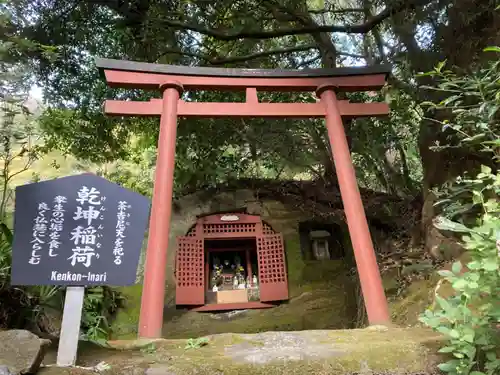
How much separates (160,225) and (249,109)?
1864mm

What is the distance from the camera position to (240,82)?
5125mm

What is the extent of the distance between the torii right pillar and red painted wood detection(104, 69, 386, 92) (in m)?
0.19

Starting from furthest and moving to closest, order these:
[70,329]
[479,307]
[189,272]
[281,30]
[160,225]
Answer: [189,272], [281,30], [160,225], [70,329], [479,307]

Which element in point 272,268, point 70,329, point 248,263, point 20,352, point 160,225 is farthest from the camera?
point 248,263

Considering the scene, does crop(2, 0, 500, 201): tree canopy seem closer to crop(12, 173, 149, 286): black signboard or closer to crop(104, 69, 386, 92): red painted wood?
crop(104, 69, 386, 92): red painted wood

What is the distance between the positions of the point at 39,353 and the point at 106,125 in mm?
6244

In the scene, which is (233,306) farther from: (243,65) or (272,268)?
(243,65)

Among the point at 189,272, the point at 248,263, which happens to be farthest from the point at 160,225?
the point at 248,263

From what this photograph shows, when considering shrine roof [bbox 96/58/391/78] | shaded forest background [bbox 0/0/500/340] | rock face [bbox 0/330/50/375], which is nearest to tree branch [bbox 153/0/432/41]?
shaded forest background [bbox 0/0/500/340]

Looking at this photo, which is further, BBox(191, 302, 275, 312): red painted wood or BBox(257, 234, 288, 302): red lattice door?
BBox(257, 234, 288, 302): red lattice door

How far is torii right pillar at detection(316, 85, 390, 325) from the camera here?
12.6 feet

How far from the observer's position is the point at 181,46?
23.7 ft

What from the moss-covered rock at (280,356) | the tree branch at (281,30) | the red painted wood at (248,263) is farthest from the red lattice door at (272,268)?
the moss-covered rock at (280,356)

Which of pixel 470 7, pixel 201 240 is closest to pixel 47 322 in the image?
pixel 201 240
